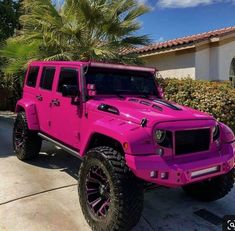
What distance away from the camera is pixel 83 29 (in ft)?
33.5

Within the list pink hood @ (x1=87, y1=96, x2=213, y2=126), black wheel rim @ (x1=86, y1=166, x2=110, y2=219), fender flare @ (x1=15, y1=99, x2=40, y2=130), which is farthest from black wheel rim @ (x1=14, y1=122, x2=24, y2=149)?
black wheel rim @ (x1=86, y1=166, x2=110, y2=219)

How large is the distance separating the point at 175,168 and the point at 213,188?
4.56 ft

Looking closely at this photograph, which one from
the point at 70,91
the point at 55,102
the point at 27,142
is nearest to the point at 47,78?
the point at 55,102

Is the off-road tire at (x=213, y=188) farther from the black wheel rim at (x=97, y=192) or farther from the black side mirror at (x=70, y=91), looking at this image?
the black side mirror at (x=70, y=91)

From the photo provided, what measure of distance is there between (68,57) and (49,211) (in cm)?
583

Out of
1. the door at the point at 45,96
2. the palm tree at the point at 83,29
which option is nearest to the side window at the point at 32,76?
the door at the point at 45,96

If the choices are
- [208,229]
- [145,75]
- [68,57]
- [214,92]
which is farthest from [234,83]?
[208,229]

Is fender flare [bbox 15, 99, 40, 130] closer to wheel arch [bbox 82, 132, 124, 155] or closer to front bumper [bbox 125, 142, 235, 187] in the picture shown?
wheel arch [bbox 82, 132, 124, 155]

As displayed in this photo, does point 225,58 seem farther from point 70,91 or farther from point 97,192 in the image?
point 97,192

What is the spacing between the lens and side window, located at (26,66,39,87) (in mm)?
6793

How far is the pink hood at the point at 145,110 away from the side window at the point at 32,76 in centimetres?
218

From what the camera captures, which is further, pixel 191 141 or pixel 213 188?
pixel 213 188

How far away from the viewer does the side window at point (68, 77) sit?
17.5 ft

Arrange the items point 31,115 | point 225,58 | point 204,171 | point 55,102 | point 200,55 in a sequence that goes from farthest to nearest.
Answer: point 225,58 < point 200,55 < point 31,115 < point 55,102 < point 204,171
